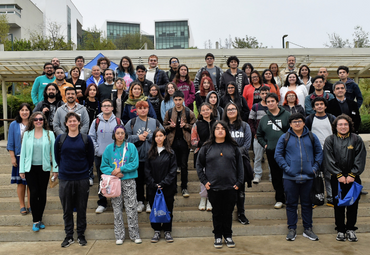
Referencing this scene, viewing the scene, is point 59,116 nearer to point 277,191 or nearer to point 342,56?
point 277,191

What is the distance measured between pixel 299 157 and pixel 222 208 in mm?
1510

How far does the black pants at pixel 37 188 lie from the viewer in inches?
210

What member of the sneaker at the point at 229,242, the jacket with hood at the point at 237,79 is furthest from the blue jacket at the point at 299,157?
the jacket with hood at the point at 237,79

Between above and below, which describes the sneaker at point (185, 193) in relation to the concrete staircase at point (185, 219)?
above

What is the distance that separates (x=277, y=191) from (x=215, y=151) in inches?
70.6

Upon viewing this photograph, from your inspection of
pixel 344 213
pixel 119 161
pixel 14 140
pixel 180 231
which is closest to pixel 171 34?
pixel 14 140

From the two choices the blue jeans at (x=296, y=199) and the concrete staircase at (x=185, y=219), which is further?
the concrete staircase at (x=185, y=219)

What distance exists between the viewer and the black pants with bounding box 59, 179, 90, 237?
16.6 ft

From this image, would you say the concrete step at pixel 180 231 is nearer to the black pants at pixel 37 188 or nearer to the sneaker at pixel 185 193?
the black pants at pixel 37 188

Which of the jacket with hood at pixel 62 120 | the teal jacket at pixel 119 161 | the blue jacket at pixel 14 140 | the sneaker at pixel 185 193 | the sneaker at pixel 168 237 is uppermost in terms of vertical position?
the jacket with hood at pixel 62 120

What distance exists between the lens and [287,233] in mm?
5352

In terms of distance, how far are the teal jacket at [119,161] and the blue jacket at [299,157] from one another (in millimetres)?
A: 2377

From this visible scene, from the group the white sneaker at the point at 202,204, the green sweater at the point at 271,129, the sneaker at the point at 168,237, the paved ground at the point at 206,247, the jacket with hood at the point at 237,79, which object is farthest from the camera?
the jacket with hood at the point at 237,79

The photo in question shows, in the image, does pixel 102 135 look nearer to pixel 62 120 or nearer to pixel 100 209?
pixel 62 120
